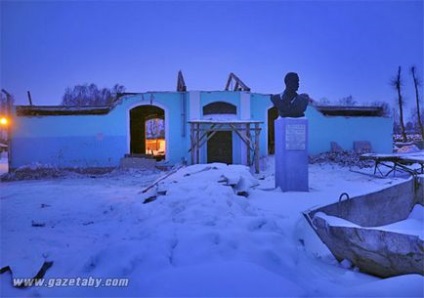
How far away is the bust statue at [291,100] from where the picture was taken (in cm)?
780

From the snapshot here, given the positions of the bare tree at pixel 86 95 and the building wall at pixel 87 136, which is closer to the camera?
the building wall at pixel 87 136

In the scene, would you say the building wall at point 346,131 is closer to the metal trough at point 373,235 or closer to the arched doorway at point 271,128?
the arched doorway at point 271,128

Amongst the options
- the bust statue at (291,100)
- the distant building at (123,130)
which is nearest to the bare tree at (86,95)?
the distant building at (123,130)

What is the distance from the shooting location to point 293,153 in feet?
25.8

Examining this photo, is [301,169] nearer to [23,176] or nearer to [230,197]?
[230,197]

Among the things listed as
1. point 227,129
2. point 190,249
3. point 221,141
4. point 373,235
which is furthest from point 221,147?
point 373,235

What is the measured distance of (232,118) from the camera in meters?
16.9

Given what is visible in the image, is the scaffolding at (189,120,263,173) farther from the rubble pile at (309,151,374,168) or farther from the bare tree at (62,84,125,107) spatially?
the bare tree at (62,84,125,107)

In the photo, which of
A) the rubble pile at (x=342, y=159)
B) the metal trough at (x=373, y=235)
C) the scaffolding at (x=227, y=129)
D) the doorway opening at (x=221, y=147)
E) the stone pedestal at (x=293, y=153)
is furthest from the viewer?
the doorway opening at (x=221, y=147)

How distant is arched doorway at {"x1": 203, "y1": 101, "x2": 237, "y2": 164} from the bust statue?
939 cm

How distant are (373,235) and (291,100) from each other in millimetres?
5079

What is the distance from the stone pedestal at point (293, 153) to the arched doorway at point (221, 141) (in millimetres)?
9516

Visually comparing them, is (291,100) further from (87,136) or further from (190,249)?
(87,136)

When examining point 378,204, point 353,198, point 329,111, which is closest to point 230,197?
point 353,198
